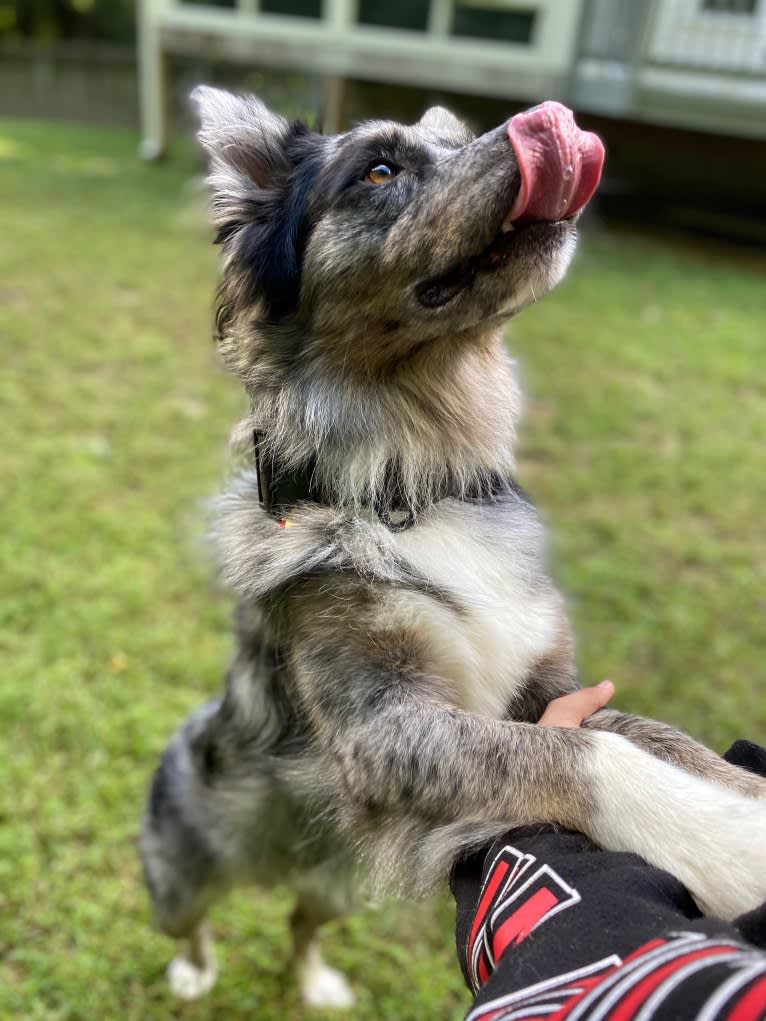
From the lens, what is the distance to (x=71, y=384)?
21.6ft

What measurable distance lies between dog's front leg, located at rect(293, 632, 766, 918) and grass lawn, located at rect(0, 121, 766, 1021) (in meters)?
1.58

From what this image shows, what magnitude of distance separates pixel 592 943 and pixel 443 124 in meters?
2.31

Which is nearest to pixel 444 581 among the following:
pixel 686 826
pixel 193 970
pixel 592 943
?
pixel 686 826

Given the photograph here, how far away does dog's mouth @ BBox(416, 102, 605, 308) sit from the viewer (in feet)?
5.73

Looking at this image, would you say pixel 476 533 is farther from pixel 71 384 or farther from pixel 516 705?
pixel 71 384

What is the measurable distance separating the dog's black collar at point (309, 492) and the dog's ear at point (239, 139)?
2.53 ft

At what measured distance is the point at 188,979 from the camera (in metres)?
2.95

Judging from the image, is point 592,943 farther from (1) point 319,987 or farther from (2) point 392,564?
(1) point 319,987

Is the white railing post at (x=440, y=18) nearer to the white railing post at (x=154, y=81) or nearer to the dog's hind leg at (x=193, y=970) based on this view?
the white railing post at (x=154, y=81)

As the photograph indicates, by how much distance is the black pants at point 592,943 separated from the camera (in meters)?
0.98

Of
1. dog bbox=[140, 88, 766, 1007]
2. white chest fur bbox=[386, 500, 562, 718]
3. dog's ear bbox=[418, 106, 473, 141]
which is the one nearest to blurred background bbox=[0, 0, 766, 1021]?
dog's ear bbox=[418, 106, 473, 141]

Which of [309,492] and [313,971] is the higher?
[309,492]

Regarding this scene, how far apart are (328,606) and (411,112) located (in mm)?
13532

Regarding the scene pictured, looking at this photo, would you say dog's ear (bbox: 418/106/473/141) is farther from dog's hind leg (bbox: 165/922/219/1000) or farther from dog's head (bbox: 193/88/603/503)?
dog's hind leg (bbox: 165/922/219/1000)
